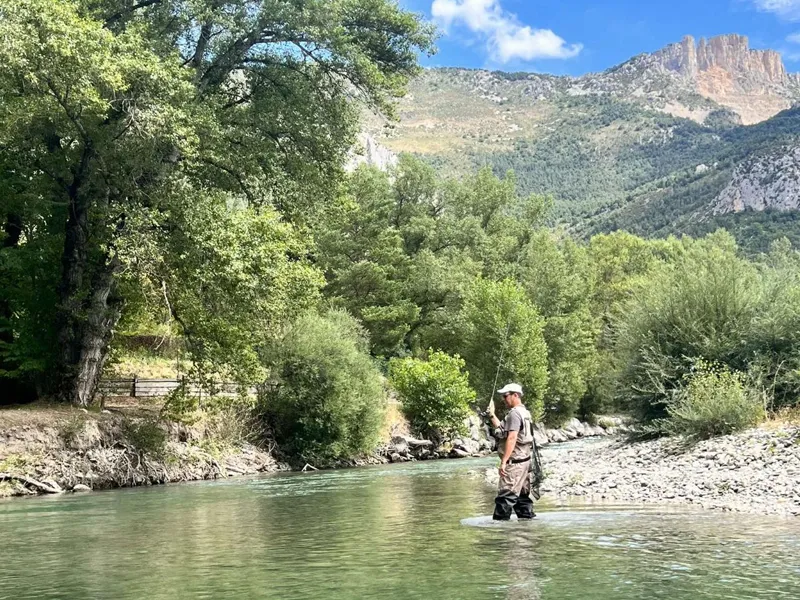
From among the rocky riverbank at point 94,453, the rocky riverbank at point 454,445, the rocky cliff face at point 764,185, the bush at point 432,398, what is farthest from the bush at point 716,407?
the rocky cliff face at point 764,185

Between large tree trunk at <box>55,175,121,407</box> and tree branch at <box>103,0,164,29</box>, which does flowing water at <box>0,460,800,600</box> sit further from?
tree branch at <box>103,0,164,29</box>

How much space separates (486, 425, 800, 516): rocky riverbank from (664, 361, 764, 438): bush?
604 millimetres

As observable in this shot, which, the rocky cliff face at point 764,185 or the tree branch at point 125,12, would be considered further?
the rocky cliff face at point 764,185

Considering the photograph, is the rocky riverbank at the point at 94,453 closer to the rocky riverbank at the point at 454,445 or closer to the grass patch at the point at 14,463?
the grass patch at the point at 14,463

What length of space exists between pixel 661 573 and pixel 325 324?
970 inches

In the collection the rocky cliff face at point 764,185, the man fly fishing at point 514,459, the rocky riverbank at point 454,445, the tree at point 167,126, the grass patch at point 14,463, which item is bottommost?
the rocky riverbank at point 454,445

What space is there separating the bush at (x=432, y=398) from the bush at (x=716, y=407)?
18.9m

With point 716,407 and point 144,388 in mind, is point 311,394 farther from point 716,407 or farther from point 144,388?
point 716,407

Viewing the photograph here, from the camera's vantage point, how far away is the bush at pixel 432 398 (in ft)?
131

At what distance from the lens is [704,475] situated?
53.1 feet

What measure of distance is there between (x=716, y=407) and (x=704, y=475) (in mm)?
4190

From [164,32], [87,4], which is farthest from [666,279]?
[87,4]

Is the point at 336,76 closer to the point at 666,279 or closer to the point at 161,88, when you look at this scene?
the point at 161,88

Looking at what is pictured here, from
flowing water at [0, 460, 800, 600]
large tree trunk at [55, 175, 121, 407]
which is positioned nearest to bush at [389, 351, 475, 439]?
large tree trunk at [55, 175, 121, 407]
